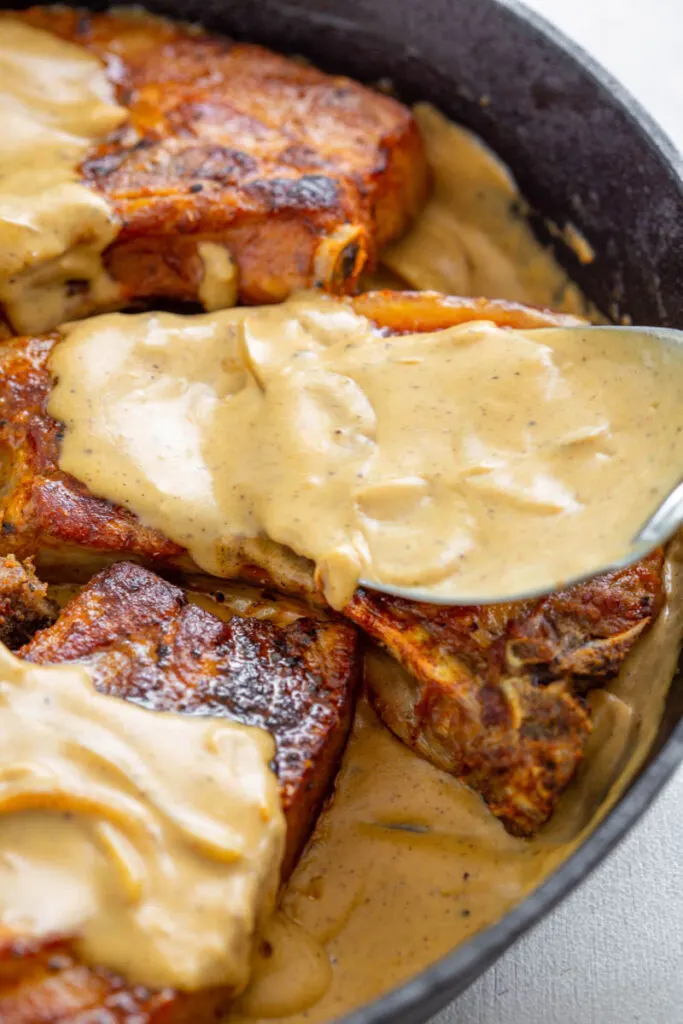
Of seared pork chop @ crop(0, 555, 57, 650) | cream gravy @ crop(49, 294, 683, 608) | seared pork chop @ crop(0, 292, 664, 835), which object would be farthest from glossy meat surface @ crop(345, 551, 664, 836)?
seared pork chop @ crop(0, 555, 57, 650)

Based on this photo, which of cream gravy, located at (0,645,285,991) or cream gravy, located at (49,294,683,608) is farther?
cream gravy, located at (49,294,683,608)

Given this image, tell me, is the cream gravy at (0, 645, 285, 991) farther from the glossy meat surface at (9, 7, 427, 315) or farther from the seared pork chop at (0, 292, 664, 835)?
the glossy meat surface at (9, 7, 427, 315)

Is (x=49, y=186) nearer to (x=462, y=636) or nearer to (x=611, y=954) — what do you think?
(x=462, y=636)

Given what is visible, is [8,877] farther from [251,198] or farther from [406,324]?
[251,198]

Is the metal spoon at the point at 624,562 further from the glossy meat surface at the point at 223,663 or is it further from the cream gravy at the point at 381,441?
the glossy meat surface at the point at 223,663

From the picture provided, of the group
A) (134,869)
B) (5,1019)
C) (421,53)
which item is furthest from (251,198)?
(5,1019)
